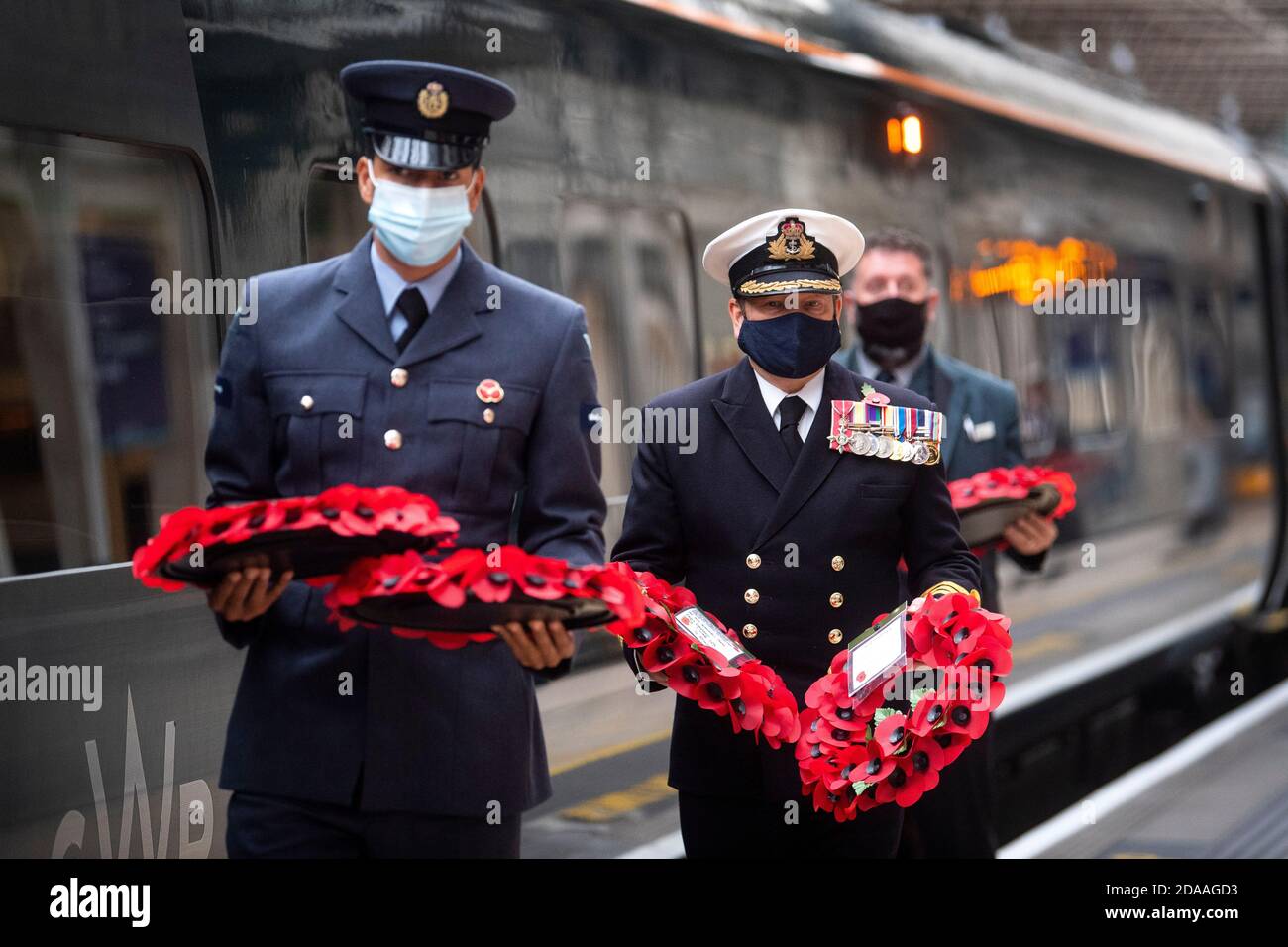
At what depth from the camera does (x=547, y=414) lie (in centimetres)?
297

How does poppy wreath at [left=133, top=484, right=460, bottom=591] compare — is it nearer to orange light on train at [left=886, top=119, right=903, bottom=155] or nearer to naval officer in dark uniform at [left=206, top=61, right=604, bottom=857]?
naval officer in dark uniform at [left=206, top=61, right=604, bottom=857]

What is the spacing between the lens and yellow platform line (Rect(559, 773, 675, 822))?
4.12 m

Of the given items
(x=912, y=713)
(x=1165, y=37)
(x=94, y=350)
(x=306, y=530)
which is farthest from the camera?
(x=1165, y=37)

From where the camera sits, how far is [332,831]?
115 inches

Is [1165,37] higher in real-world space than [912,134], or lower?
higher

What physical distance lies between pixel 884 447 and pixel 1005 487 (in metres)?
0.89

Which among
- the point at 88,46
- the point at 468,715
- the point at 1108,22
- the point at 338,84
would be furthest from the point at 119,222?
the point at 1108,22

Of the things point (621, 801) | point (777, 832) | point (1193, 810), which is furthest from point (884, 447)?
point (1193, 810)

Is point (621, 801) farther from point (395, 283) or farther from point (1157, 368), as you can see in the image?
point (1157, 368)

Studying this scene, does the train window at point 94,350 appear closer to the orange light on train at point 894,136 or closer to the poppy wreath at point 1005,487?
the poppy wreath at point 1005,487

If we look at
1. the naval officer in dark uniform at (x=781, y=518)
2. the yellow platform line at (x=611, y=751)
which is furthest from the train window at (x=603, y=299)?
the naval officer in dark uniform at (x=781, y=518)

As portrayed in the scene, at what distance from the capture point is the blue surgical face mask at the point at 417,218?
283cm

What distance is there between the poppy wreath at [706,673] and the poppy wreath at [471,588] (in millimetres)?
214

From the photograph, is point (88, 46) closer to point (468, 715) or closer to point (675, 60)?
point (468, 715)
